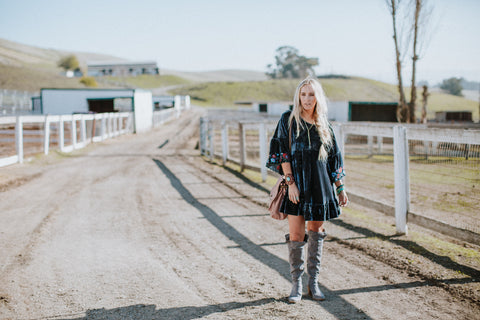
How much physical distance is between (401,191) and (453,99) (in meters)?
119

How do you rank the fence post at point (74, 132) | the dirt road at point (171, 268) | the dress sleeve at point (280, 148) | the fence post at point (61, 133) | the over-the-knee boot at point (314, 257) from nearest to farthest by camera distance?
the dirt road at point (171, 268), the dress sleeve at point (280, 148), the over-the-knee boot at point (314, 257), the fence post at point (61, 133), the fence post at point (74, 132)

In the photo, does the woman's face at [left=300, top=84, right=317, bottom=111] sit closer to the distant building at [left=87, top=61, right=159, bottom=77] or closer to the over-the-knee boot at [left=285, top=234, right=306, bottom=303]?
the over-the-knee boot at [left=285, top=234, right=306, bottom=303]

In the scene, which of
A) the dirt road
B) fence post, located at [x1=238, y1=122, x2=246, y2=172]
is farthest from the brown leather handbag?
fence post, located at [x1=238, y1=122, x2=246, y2=172]

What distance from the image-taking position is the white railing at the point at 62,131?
11.8 metres

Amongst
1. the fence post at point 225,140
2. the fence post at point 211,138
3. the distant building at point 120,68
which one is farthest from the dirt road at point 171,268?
the distant building at point 120,68

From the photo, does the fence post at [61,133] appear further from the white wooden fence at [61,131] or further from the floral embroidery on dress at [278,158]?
the floral embroidery on dress at [278,158]

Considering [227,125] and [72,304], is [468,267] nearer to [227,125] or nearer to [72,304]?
[72,304]

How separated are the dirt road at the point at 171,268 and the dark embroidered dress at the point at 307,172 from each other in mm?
774

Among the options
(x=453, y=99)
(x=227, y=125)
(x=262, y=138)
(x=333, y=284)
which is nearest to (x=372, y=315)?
(x=333, y=284)

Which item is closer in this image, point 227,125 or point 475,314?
point 475,314

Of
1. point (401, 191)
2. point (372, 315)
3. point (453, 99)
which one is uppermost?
point (453, 99)

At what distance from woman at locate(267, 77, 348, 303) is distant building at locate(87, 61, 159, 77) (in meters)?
130

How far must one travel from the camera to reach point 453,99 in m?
110

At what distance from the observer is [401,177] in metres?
5.41
